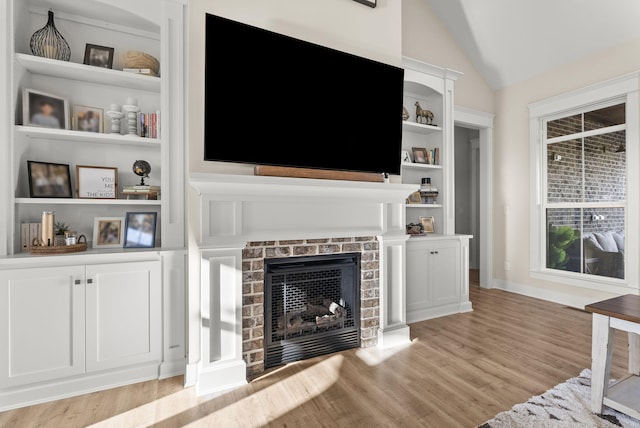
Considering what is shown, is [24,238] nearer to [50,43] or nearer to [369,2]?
[50,43]

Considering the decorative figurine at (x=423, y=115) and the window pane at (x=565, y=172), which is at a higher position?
the decorative figurine at (x=423, y=115)

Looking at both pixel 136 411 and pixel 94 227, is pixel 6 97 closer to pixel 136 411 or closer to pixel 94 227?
pixel 94 227

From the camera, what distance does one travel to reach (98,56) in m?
2.27

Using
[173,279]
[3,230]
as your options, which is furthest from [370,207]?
[3,230]

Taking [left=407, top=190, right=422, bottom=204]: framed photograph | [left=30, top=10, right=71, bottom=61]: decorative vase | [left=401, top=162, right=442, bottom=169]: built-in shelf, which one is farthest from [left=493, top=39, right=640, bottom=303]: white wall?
[left=30, top=10, right=71, bottom=61]: decorative vase

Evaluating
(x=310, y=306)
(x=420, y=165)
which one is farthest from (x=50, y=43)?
(x=420, y=165)

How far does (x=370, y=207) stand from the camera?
2.60 meters

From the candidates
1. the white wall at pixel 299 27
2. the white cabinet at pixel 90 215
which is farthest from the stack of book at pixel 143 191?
the white wall at pixel 299 27

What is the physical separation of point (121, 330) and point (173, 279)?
1.39 feet

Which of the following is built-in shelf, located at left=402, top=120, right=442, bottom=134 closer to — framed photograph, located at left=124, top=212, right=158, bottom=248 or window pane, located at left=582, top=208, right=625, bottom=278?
window pane, located at left=582, top=208, right=625, bottom=278

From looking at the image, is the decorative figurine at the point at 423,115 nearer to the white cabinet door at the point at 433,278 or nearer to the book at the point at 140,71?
the white cabinet door at the point at 433,278

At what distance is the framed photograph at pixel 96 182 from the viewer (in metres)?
2.25

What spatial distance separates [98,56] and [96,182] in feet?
2.89

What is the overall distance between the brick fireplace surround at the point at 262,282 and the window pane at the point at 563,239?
2759mm
